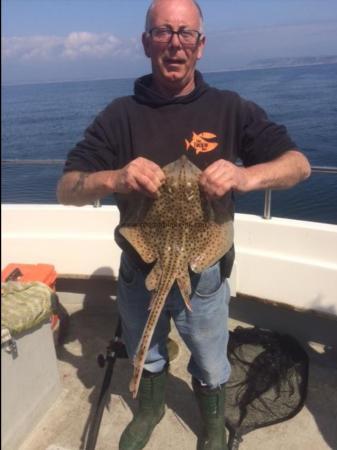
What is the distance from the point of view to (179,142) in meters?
2.56

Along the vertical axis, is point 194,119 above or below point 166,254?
above

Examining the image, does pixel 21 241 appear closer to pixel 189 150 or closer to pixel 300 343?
pixel 189 150

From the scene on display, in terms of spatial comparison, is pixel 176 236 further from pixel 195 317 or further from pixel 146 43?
pixel 146 43

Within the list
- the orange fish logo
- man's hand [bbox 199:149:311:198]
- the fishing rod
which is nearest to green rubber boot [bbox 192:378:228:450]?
the fishing rod

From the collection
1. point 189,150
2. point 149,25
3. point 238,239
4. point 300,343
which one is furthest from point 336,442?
point 149,25

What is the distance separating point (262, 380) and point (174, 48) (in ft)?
9.26

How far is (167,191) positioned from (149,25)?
1036 mm

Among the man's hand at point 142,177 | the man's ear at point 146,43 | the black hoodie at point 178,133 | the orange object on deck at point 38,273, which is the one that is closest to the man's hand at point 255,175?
the black hoodie at point 178,133

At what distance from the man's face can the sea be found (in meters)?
0.91

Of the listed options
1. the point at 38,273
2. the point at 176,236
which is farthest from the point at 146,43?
the point at 38,273

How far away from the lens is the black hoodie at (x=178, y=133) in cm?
256

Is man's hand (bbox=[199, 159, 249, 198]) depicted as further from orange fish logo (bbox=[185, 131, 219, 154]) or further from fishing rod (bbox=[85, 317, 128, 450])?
fishing rod (bbox=[85, 317, 128, 450])

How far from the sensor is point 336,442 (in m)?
3.26

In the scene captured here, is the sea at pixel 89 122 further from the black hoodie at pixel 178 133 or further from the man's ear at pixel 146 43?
the man's ear at pixel 146 43
